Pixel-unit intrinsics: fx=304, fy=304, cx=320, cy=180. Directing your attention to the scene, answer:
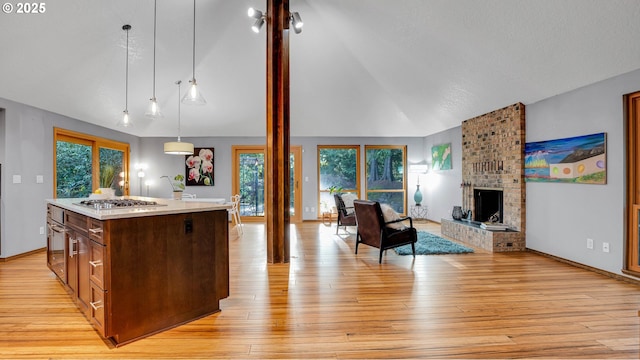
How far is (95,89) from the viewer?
4.73 metres

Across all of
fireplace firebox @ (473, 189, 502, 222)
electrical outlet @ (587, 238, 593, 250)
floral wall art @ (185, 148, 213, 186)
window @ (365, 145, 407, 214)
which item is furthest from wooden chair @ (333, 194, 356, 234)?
floral wall art @ (185, 148, 213, 186)

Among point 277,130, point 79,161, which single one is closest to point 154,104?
point 277,130

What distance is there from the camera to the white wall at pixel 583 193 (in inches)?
130

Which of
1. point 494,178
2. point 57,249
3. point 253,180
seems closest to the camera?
point 57,249

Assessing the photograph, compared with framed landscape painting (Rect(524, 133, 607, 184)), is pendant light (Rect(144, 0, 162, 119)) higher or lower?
higher

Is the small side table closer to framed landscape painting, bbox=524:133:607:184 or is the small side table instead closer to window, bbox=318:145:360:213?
window, bbox=318:145:360:213

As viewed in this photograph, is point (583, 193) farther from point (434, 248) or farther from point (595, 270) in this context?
point (434, 248)

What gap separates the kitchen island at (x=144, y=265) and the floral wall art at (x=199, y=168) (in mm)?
4874

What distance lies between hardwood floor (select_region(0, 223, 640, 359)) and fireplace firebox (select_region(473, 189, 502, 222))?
1645 mm

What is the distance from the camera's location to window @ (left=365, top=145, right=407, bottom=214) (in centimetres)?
781

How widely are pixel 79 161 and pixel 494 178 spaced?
7.25 meters

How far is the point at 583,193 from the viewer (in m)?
3.67

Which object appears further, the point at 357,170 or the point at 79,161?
the point at 357,170

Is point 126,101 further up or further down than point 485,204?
further up
